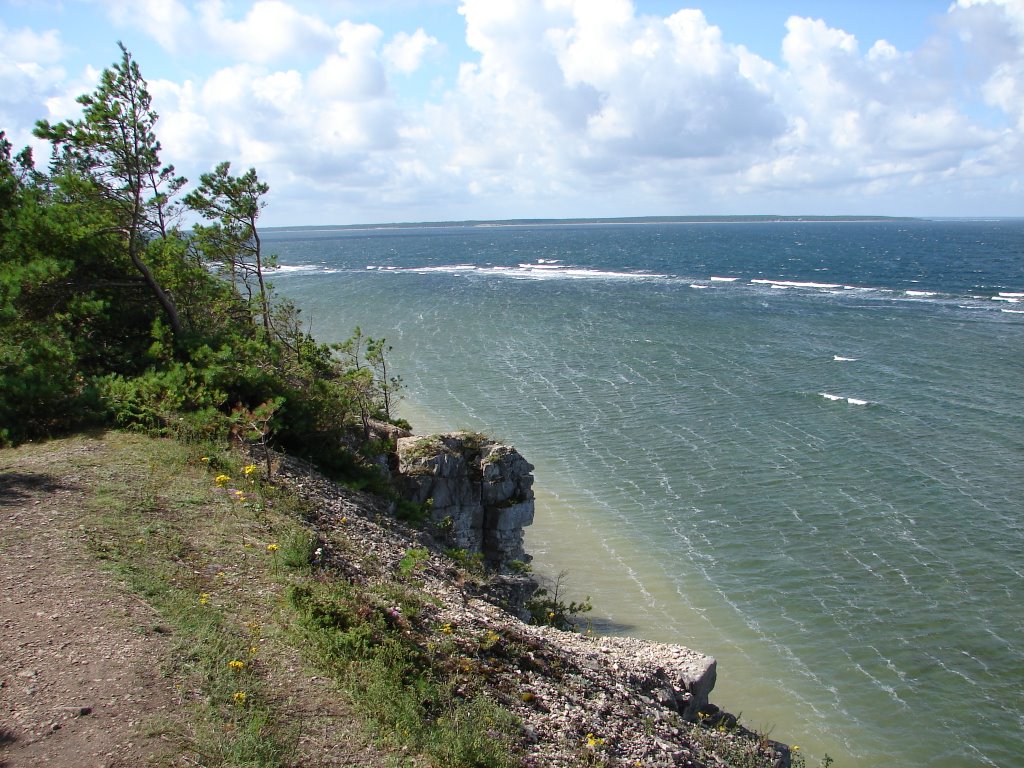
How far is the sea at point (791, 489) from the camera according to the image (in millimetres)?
22031

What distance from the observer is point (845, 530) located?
3059cm

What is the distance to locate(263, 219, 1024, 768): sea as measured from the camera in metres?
22.0

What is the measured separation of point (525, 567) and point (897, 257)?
155468 millimetres

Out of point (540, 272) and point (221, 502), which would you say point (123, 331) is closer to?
point (221, 502)

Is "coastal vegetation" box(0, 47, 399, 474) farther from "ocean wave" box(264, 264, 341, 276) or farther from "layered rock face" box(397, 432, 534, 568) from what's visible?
"ocean wave" box(264, 264, 341, 276)

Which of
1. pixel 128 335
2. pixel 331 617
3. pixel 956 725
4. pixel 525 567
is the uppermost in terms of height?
pixel 128 335

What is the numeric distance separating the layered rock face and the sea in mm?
3944

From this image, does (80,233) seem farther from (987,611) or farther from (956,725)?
(987,611)

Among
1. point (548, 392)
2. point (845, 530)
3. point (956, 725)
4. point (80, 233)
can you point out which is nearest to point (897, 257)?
point (548, 392)

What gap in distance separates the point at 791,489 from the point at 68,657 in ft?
102

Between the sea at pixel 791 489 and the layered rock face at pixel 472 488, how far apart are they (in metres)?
3.94

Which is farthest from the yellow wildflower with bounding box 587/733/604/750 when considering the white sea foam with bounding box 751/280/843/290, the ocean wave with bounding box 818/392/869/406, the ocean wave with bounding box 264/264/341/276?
the ocean wave with bounding box 264/264/341/276

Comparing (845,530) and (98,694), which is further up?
(98,694)

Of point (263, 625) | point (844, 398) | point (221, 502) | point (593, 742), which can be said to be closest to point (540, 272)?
point (844, 398)
